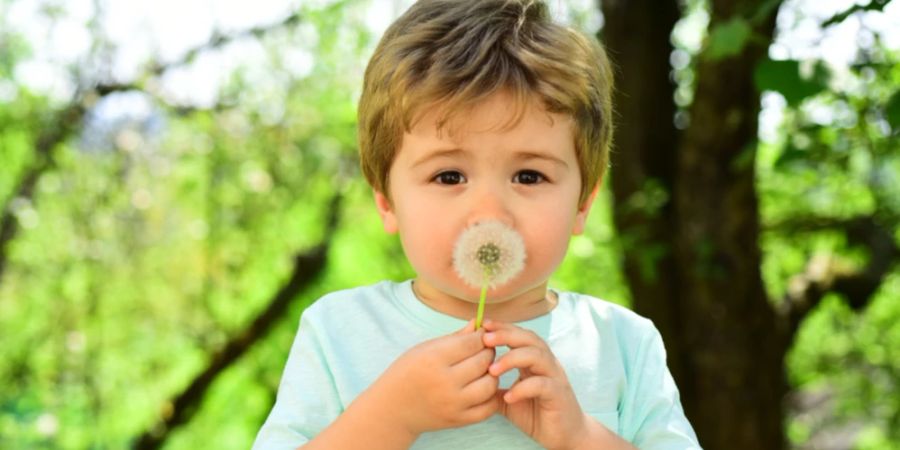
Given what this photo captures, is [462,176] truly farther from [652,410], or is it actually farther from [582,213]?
[652,410]

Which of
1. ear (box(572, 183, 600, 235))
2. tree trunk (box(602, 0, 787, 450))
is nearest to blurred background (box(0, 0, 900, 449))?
tree trunk (box(602, 0, 787, 450))

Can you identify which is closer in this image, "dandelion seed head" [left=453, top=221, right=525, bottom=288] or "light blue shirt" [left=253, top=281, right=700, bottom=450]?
"dandelion seed head" [left=453, top=221, right=525, bottom=288]

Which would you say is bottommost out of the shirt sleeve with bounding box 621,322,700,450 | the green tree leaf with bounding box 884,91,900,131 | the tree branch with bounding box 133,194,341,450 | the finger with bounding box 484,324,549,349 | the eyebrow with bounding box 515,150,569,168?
the tree branch with bounding box 133,194,341,450

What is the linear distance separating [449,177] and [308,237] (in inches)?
194

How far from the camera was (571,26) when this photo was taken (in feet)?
5.26

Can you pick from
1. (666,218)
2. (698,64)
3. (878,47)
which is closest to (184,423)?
(666,218)

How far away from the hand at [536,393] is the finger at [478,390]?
12 mm

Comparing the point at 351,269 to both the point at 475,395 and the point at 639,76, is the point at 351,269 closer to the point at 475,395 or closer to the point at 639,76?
the point at 639,76

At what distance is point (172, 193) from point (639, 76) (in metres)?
2.80

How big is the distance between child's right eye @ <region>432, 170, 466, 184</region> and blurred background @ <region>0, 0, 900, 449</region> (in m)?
2.10

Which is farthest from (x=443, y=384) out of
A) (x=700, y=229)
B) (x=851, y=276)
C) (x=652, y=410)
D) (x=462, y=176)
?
(x=851, y=276)

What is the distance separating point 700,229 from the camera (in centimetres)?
372

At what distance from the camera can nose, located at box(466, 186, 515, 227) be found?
136 cm

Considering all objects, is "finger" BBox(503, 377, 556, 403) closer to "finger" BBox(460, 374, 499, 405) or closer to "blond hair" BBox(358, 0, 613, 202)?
"finger" BBox(460, 374, 499, 405)
